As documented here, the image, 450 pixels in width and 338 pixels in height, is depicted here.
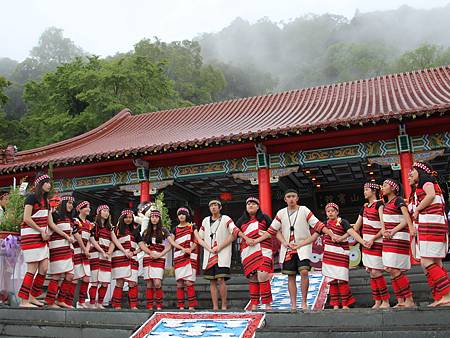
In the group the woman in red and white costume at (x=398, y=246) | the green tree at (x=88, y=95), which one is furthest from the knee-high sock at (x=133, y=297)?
the green tree at (x=88, y=95)

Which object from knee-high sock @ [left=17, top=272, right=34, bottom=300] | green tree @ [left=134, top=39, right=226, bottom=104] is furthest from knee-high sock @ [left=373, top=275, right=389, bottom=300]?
green tree @ [left=134, top=39, right=226, bottom=104]

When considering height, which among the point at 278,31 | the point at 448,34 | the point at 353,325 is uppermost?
the point at 278,31

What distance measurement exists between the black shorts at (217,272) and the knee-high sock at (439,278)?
2.55 m

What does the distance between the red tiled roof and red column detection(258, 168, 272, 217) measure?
1.09 m

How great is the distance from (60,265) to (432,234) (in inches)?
182

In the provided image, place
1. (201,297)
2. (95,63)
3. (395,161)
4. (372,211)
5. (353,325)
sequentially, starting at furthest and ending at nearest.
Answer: (95,63) → (395,161) → (201,297) → (372,211) → (353,325)

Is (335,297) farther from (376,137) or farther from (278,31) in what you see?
(278,31)

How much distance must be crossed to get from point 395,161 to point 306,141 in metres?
2.05

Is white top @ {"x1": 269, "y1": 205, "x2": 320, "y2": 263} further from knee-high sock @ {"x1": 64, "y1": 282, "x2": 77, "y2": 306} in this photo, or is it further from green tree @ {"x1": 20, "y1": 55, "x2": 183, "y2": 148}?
green tree @ {"x1": 20, "y1": 55, "x2": 183, "y2": 148}

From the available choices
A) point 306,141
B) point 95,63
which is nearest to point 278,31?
point 95,63

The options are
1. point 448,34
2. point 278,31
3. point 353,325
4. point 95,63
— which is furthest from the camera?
point 278,31

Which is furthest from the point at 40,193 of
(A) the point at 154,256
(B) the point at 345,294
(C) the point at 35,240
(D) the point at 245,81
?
(D) the point at 245,81

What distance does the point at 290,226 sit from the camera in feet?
20.7

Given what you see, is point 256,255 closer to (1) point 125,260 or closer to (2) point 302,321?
(2) point 302,321
